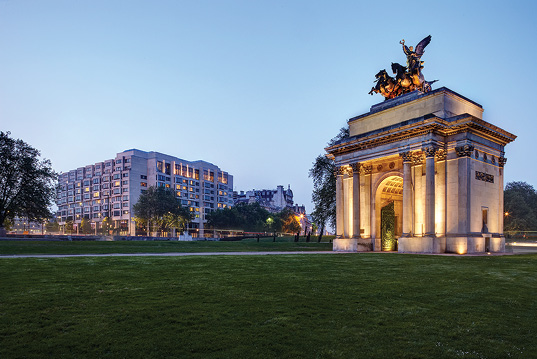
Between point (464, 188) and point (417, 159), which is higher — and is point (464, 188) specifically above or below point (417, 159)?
below

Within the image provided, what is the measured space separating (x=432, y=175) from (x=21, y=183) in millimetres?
50869

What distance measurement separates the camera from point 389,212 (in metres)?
38.8

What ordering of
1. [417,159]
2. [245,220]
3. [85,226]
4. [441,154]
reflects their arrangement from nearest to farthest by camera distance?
1. [441,154]
2. [417,159]
3. [245,220]
4. [85,226]

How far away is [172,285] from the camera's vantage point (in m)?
11.4

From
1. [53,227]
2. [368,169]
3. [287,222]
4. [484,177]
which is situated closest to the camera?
[484,177]

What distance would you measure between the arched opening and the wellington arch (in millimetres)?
118

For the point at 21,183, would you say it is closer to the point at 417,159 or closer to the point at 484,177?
the point at 417,159

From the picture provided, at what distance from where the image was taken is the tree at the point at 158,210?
318 feet

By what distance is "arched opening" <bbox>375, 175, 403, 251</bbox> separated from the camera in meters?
38.0

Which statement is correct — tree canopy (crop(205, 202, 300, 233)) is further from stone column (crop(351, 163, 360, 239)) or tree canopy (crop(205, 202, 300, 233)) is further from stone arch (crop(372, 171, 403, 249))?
stone column (crop(351, 163, 360, 239))

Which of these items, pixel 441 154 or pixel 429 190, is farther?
pixel 441 154

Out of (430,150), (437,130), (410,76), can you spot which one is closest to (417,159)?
(430,150)

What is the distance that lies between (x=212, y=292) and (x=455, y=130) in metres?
28.4

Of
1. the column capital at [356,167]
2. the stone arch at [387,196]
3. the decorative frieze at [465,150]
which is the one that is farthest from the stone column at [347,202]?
the decorative frieze at [465,150]
